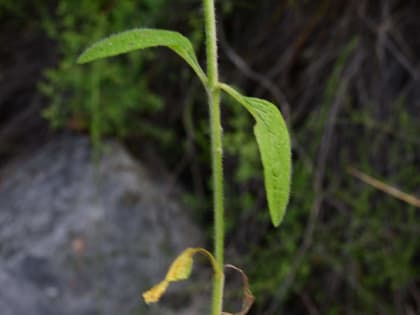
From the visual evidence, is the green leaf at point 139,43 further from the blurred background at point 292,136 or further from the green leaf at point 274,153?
the blurred background at point 292,136

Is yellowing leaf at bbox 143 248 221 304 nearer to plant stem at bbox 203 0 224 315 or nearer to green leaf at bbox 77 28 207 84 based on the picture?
plant stem at bbox 203 0 224 315

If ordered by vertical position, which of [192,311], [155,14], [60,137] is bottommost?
[192,311]

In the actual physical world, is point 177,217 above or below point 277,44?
below

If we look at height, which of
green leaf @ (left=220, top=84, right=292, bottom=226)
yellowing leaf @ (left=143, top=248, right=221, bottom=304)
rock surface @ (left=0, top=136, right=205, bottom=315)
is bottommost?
rock surface @ (left=0, top=136, right=205, bottom=315)

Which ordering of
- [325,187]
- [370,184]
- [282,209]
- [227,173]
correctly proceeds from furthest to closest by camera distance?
[227,173] → [325,187] → [370,184] → [282,209]

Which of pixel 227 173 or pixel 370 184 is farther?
pixel 227 173

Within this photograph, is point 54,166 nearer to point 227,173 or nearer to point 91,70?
point 91,70

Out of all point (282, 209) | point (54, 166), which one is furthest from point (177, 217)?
point (282, 209)

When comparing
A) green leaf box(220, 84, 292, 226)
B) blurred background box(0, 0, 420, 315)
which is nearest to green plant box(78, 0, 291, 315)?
green leaf box(220, 84, 292, 226)
